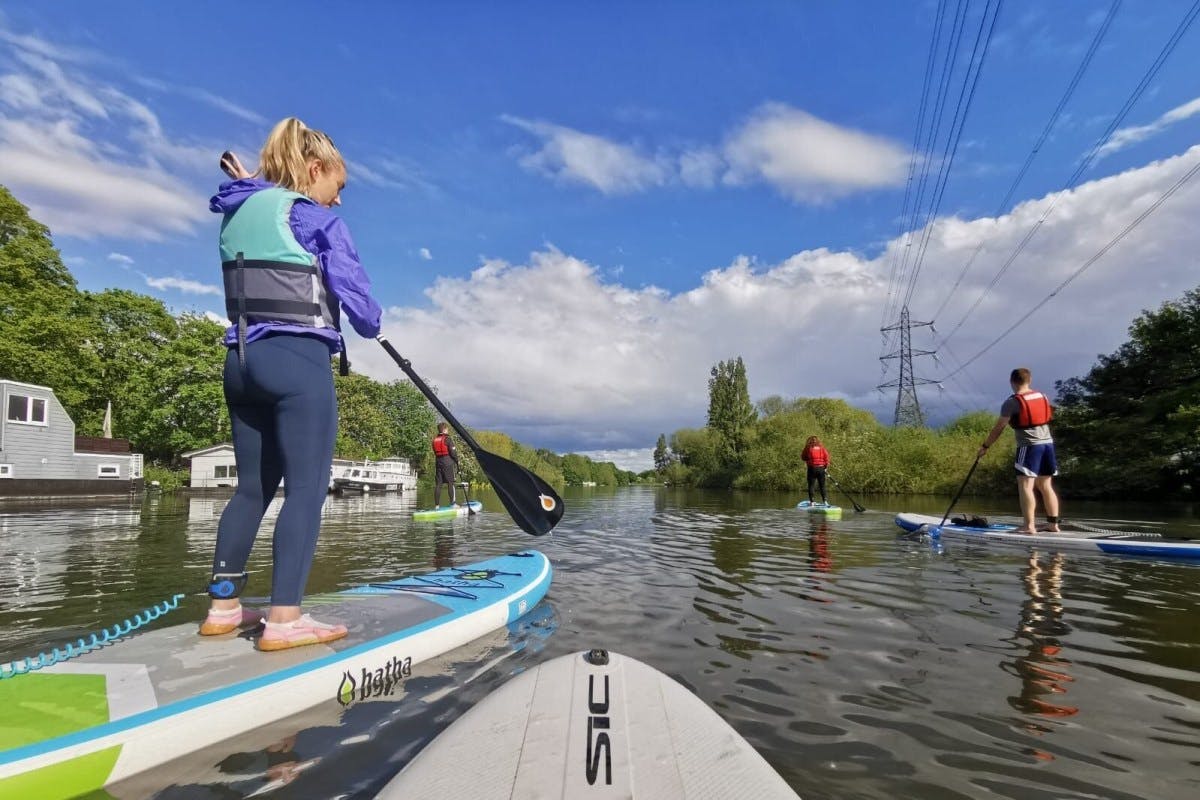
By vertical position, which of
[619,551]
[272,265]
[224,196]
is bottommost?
[619,551]

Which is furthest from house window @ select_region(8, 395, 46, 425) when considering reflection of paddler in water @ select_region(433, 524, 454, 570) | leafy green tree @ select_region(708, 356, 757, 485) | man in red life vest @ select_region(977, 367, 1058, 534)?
leafy green tree @ select_region(708, 356, 757, 485)

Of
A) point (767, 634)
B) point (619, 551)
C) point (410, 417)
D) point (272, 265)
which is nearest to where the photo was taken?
point (272, 265)

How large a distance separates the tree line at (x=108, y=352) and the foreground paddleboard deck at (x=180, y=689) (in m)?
35.0

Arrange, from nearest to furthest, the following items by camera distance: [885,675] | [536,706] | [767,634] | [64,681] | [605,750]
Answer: [605,750] < [536,706] < [64,681] < [885,675] < [767,634]

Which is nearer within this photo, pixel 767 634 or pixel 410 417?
pixel 767 634

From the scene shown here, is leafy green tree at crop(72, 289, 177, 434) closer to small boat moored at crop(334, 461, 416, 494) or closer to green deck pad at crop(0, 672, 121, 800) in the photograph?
small boat moored at crop(334, 461, 416, 494)

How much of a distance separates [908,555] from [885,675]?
535cm

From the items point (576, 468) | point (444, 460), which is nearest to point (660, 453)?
point (576, 468)

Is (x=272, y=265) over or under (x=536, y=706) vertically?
over

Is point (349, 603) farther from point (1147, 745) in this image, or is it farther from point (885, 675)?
point (1147, 745)

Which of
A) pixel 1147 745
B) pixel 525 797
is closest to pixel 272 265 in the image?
pixel 525 797

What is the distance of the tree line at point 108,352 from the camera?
29.7 m

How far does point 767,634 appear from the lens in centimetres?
412

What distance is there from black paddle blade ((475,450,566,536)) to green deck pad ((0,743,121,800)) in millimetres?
2626
